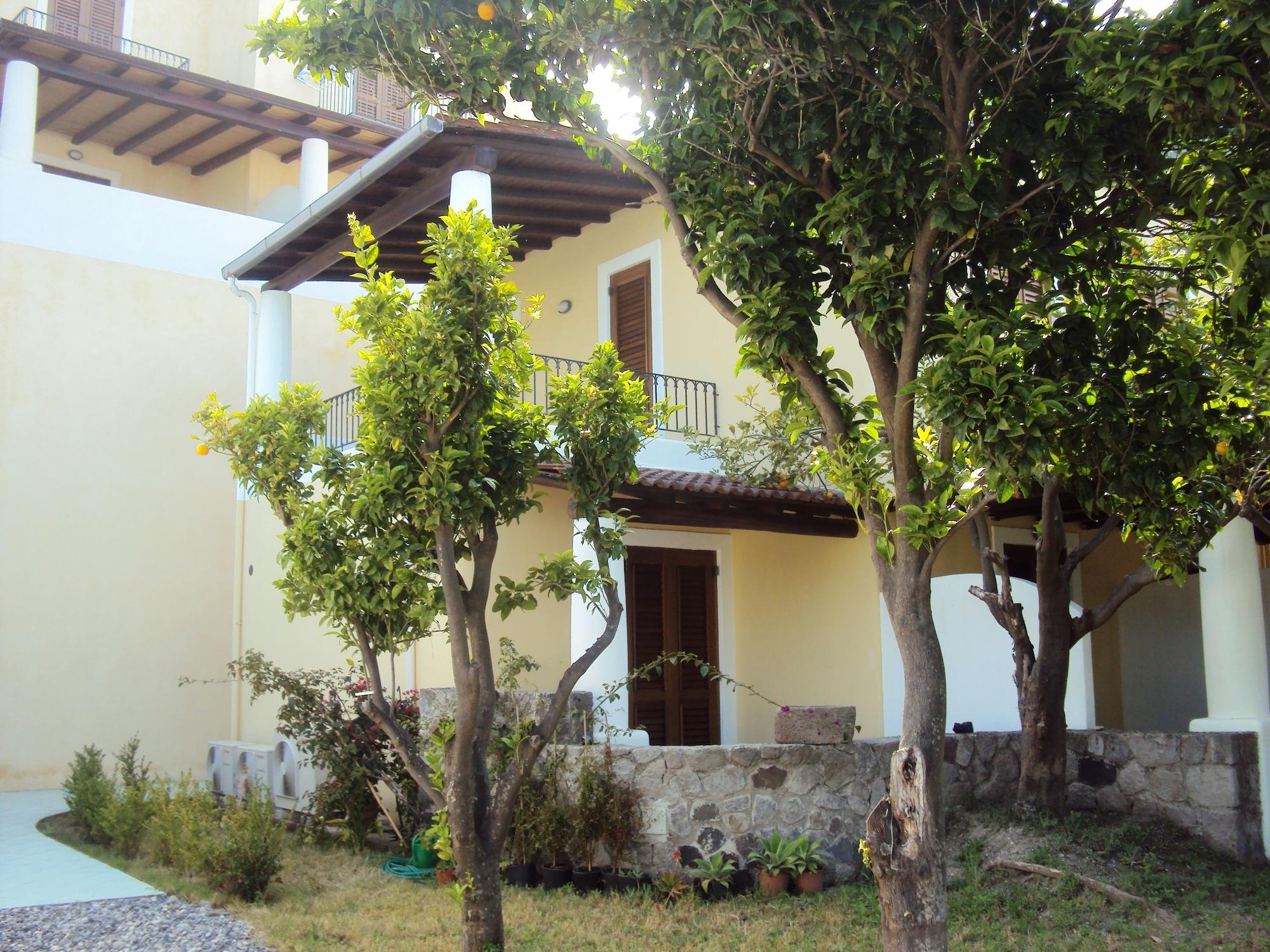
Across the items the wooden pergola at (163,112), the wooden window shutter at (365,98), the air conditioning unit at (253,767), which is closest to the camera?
the air conditioning unit at (253,767)

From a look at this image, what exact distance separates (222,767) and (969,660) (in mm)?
8369

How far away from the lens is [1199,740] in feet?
28.5

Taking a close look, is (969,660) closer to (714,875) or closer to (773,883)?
(773,883)

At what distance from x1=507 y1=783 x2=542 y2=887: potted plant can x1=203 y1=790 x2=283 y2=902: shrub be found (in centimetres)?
168

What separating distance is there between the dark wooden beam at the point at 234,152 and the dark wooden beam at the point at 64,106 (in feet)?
7.53

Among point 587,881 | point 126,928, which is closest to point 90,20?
point 126,928

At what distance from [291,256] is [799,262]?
9.13 metres

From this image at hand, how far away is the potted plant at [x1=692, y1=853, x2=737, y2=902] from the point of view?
25.8ft

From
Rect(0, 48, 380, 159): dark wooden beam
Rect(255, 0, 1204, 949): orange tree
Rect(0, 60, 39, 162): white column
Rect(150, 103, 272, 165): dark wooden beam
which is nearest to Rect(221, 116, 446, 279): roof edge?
Rect(0, 48, 380, 159): dark wooden beam

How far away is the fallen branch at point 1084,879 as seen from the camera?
7.06 metres

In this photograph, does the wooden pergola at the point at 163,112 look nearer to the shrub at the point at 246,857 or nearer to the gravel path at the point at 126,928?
the shrub at the point at 246,857

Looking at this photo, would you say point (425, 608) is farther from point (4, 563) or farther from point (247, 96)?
point (247, 96)

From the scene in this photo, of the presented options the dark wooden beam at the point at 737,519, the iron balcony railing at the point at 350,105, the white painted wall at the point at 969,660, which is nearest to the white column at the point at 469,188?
the dark wooden beam at the point at 737,519

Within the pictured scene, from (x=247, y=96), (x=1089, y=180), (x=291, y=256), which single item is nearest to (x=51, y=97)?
(x=247, y=96)
